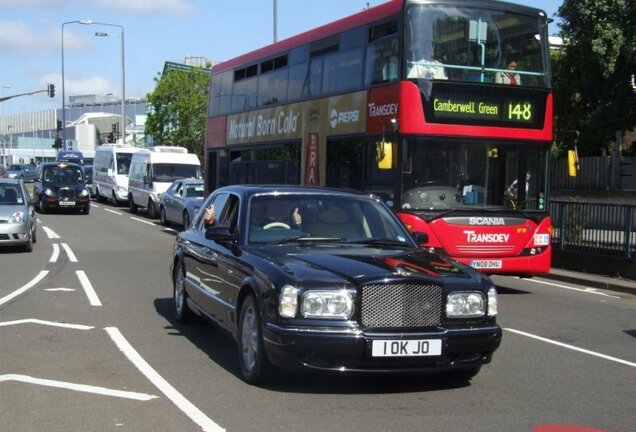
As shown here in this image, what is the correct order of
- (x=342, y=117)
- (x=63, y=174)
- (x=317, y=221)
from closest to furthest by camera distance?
(x=317, y=221)
(x=342, y=117)
(x=63, y=174)

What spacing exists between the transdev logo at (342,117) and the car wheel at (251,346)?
7043 millimetres

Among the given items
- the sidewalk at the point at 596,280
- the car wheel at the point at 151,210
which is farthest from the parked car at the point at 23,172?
the sidewalk at the point at 596,280

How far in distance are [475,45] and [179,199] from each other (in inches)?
582

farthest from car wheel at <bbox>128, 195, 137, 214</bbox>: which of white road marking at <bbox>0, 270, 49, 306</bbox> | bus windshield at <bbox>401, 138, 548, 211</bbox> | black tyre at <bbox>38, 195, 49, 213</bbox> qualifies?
bus windshield at <bbox>401, 138, 548, 211</bbox>

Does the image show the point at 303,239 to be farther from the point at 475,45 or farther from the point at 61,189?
the point at 61,189

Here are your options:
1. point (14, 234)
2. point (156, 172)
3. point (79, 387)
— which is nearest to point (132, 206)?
point (156, 172)

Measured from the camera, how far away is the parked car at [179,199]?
2436 centimetres

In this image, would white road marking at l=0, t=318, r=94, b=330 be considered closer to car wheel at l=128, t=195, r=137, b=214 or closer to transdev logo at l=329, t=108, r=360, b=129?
transdev logo at l=329, t=108, r=360, b=129

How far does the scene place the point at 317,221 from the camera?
24.3 feet

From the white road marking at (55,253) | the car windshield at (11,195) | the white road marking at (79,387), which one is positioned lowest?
the white road marking at (55,253)

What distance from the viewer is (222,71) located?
20.3 metres

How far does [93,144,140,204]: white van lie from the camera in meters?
37.0

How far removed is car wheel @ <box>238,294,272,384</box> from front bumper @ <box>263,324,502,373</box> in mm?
242

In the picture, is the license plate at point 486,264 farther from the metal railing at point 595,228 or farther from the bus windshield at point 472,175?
the metal railing at point 595,228
